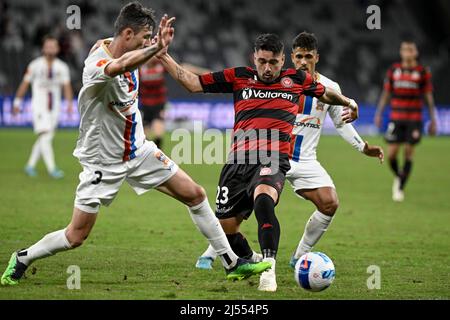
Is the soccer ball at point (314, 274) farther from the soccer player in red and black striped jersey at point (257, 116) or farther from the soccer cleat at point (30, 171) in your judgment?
the soccer cleat at point (30, 171)

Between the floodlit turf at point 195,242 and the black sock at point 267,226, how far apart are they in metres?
0.38

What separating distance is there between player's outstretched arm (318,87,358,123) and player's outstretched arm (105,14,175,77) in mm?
1935

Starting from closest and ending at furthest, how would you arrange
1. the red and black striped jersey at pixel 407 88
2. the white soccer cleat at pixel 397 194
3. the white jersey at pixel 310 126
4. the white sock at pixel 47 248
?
1. the white sock at pixel 47 248
2. the white jersey at pixel 310 126
3. the white soccer cleat at pixel 397 194
4. the red and black striped jersey at pixel 407 88

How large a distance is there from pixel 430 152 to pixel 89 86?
717 inches

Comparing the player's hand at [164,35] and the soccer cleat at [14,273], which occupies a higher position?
the player's hand at [164,35]

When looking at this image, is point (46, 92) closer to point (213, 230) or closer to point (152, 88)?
point (152, 88)

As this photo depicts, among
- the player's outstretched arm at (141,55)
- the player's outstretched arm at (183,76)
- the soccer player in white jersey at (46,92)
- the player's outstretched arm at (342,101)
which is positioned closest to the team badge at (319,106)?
the player's outstretched arm at (342,101)

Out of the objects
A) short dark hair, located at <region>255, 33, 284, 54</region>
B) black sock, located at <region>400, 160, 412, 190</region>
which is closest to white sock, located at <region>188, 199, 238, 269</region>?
short dark hair, located at <region>255, 33, 284, 54</region>

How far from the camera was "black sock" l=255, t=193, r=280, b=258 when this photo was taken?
282 inches

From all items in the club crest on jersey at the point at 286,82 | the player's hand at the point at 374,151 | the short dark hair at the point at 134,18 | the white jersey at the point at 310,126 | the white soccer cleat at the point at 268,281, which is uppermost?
the short dark hair at the point at 134,18

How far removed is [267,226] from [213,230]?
1.66ft

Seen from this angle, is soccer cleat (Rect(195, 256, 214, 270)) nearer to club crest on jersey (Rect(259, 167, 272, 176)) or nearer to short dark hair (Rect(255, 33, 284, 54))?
club crest on jersey (Rect(259, 167, 272, 176))

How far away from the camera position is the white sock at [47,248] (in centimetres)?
708
